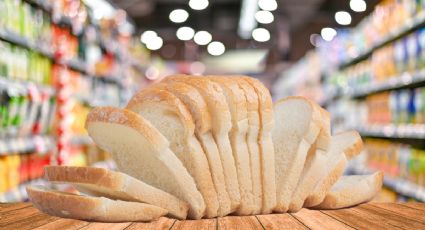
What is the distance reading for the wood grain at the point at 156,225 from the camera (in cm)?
120

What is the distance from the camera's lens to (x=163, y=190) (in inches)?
55.4

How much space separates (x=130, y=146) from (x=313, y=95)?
892 centimetres

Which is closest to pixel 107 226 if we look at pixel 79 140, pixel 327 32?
pixel 79 140

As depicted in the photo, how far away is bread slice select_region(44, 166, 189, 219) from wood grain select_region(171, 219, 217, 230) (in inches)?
1.6

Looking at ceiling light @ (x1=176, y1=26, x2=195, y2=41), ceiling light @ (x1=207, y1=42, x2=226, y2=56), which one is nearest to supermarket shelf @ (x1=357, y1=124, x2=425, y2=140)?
ceiling light @ (x1=176, y1=26, x2=195, y2=41)

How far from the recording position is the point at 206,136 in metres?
1.45

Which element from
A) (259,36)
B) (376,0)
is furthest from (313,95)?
(259,36)

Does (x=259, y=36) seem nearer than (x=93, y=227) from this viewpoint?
No

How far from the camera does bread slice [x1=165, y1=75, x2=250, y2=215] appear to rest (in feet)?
4.58

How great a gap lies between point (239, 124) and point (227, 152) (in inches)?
3.1

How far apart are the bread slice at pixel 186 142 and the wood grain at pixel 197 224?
0.06 m

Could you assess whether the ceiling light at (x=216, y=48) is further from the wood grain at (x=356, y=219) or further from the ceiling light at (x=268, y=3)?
the wood grain at (x=356, y=219)

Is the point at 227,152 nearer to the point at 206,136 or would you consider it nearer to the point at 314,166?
the point at 206,136

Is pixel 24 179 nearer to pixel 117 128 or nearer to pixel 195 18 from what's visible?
pixel 117 128
